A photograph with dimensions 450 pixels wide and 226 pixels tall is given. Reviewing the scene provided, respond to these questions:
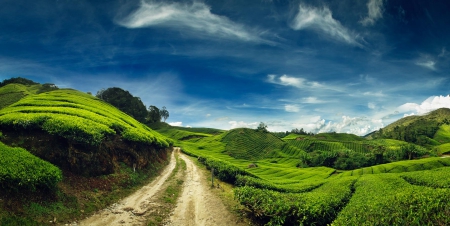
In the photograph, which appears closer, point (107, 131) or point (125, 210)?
point (125, 210)

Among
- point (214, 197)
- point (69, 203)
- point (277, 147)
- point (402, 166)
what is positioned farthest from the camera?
point (277, 147)

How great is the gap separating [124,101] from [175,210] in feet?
372

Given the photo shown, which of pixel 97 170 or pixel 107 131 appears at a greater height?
pixel 107 131

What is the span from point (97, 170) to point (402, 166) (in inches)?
1900

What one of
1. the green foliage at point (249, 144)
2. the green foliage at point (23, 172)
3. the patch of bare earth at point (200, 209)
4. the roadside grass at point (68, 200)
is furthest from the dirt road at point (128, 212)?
the green foliage at point (249, 144)

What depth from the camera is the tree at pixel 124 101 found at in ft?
398

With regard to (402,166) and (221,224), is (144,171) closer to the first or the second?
(221,224)

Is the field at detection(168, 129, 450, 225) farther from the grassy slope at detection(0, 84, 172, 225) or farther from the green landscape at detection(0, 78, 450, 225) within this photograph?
the grassy slope at detection(0, 84, 172, 225)

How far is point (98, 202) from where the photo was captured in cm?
1994

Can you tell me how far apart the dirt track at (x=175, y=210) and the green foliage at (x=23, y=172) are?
4.31 meters

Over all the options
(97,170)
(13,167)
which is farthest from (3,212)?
(97,170)

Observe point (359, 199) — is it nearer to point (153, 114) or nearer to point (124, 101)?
point (124, 101)

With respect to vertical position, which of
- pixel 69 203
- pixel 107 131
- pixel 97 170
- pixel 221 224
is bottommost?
pixel 221 224

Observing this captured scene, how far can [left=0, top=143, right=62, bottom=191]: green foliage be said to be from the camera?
596 inches
